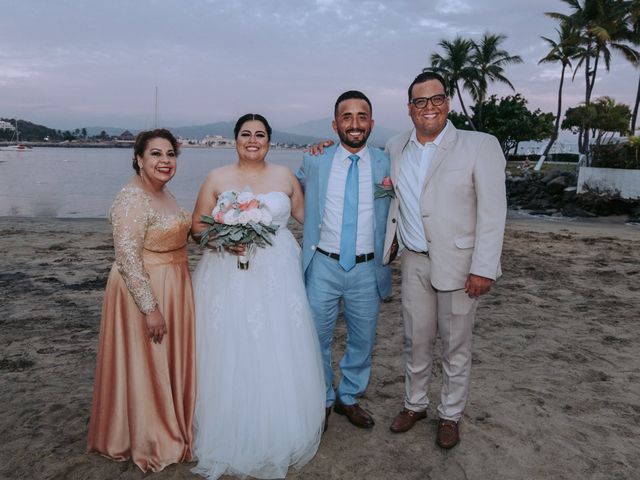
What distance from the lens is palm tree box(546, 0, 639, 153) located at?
3400 centimetres

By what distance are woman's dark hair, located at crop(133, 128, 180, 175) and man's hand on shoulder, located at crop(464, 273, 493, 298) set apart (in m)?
2.30

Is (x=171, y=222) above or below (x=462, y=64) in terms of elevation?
below

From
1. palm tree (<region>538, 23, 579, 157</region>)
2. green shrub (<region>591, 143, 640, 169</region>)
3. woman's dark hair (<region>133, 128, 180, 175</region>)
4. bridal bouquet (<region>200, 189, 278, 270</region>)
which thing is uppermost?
Result: palm tree (<region>538, 23, 579, 157</region>)

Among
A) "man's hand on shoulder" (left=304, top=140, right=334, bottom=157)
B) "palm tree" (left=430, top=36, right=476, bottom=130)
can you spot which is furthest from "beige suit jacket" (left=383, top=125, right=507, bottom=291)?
"palm tree" (left=430, top=36, right=476, bottom=130)

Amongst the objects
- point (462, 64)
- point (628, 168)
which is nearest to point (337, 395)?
point (628, 168)

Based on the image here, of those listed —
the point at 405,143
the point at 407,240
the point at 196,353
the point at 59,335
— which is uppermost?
the point at 405,143

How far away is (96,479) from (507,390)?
3555 mm

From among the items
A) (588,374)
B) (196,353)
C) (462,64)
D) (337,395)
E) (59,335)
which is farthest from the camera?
(462,64)

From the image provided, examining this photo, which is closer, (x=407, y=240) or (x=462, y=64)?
(x=407, y=240)

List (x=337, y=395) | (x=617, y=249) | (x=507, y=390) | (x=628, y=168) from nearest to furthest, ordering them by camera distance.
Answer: (x=337, y=395) < (x=507, y=390) < (x=617, y=249) < (x=628, y=168)

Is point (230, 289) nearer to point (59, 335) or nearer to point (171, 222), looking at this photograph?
point (171, 222)

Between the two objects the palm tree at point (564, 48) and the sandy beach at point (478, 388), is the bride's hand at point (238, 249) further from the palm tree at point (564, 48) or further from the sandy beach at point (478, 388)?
the palm tree at point (564, 48)

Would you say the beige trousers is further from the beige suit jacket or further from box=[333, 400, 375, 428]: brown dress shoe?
box=[333, 400, 375, 428]: brown dress shoe

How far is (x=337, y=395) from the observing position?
4.42 metres
